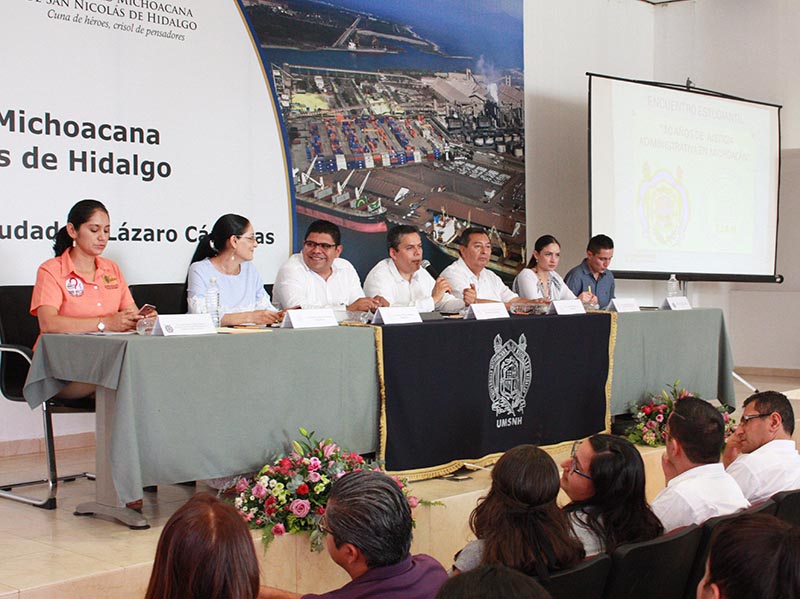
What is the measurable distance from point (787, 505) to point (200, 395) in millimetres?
1754

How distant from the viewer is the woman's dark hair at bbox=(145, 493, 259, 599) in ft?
4.38

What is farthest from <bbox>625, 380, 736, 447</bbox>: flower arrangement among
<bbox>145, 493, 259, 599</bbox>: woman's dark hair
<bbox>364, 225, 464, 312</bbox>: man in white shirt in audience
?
<bbox>145, 493, 259, 599</bbox>: woman's dark hair

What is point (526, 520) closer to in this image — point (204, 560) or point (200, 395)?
point (204, 560)

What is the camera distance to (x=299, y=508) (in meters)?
2.92

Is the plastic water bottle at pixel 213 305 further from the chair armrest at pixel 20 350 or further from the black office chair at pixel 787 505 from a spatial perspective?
the black office chair at pixel 787 505

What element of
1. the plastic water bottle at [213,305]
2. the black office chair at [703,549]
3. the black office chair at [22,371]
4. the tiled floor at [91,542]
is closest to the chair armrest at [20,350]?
the black office chair at [22,371]

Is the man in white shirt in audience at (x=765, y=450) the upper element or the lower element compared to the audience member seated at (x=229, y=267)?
lower

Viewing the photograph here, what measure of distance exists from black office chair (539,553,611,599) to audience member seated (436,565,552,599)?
0.63 meters

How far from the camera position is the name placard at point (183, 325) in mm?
3039

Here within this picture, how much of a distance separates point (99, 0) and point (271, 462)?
278 cm

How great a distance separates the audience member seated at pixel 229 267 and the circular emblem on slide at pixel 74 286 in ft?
1.47

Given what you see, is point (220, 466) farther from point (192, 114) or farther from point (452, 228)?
point (452, 228)

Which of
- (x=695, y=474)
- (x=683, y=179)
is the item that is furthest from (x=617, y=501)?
(x=683, y=179)

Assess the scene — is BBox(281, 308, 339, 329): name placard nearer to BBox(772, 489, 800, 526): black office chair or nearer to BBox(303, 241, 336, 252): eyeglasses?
BBox(303, 241, 336, 252): eyeglasses
